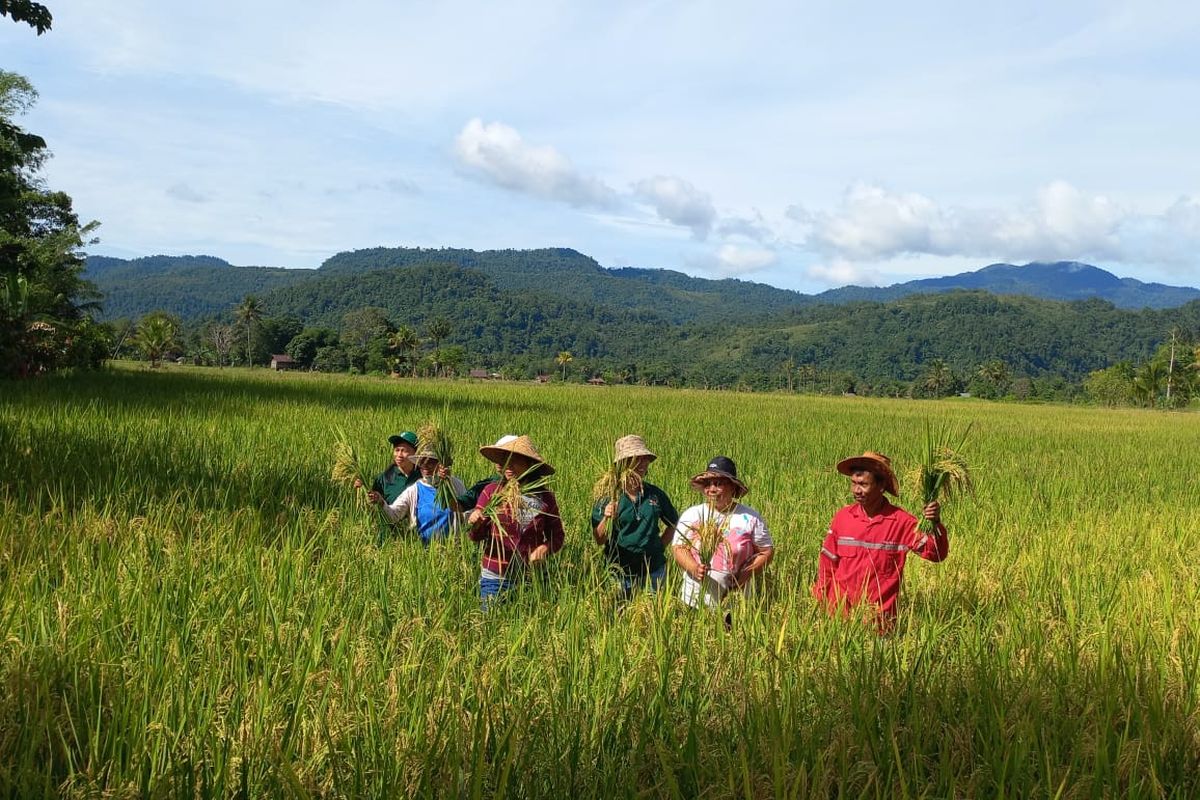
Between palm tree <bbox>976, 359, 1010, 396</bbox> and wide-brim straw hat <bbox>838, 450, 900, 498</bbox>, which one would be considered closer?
wide-brim straw hat <bbox>838, 450, 900, 498</bbox>

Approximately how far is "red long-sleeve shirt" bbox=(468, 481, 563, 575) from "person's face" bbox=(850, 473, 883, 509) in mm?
1505

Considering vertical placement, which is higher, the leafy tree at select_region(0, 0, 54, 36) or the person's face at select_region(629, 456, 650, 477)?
the leafy tree at select_region(0, 0, 54, 36)

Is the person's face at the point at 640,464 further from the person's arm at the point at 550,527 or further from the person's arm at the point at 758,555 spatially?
the person's arm at the point at 758,555

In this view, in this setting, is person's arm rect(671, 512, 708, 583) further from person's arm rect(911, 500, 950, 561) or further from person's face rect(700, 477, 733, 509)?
person's arm rect(911, 500, 950, 561)

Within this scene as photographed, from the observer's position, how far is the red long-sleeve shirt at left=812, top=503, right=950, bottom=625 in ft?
12.4

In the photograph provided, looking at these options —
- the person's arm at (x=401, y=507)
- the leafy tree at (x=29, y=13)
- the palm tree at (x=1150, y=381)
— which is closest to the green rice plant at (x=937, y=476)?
the person's arm at (x=401, y=507)

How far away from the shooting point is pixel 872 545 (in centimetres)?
387

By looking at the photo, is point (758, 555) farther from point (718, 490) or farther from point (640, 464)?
point (640, 464)

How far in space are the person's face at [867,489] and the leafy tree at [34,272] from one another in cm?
1203

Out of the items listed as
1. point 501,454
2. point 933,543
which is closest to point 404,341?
point 501,454

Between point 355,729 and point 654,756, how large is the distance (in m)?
0.90

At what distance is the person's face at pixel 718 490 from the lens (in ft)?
13.3

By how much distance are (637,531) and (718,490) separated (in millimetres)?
495

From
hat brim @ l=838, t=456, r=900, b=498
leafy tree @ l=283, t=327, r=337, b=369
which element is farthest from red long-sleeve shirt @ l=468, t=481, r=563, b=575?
leafy tree @ l=283, t=327, r=337, b=369
